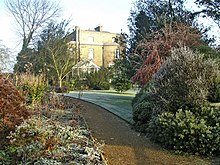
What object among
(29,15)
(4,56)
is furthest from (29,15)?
(4,56)

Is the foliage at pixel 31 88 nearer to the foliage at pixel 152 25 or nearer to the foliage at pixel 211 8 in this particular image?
the foliage at pixel 152 25

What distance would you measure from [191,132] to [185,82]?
6.80 feet

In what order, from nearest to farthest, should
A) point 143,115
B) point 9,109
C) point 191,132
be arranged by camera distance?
point 191,132
point 9,109
point 143,115

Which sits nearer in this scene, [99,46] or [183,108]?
Result: [183,108]

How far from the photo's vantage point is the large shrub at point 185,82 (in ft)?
26.4

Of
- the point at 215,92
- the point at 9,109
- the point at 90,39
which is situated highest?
the point at 90,39

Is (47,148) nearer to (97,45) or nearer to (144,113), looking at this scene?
(144,113)

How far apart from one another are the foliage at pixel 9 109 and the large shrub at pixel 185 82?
12.8 ft

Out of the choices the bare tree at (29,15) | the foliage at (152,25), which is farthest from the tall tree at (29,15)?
the foliage at (152,25)

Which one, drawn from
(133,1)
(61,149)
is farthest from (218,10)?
(61,149)

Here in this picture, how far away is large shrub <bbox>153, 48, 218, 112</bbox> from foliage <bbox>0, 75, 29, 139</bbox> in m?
3.89

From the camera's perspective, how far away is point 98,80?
30.6 meters

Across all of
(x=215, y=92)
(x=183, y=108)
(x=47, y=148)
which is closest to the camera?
(x=47, y=148)

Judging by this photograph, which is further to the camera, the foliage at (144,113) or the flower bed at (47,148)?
the foliage at (144,113)
